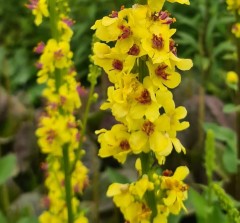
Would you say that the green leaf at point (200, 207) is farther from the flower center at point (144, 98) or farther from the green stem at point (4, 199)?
the flower center at point (144, 98)

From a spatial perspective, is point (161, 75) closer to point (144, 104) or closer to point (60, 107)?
point (144, 104)

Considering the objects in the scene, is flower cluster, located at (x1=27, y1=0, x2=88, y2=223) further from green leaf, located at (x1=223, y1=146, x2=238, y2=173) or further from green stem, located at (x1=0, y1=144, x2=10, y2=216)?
green leaf, located at (x1=223, y1=146, x2=238, y2=173)

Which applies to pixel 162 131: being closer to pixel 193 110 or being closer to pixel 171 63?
pixel 171 63

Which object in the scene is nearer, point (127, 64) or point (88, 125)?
point (127, 64)

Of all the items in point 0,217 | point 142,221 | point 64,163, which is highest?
point 142,221

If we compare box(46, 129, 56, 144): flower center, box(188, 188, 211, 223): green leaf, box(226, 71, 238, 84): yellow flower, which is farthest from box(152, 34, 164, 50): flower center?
box(226, 71, 238, 84): yellow flower

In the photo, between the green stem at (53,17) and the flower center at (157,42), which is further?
the green stem at (53,17)

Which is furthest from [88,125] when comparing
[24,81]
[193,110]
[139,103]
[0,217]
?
[139,103]

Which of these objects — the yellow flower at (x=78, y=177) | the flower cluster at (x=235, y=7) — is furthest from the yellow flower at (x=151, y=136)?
the flower cluster at (x=235, y=7)
